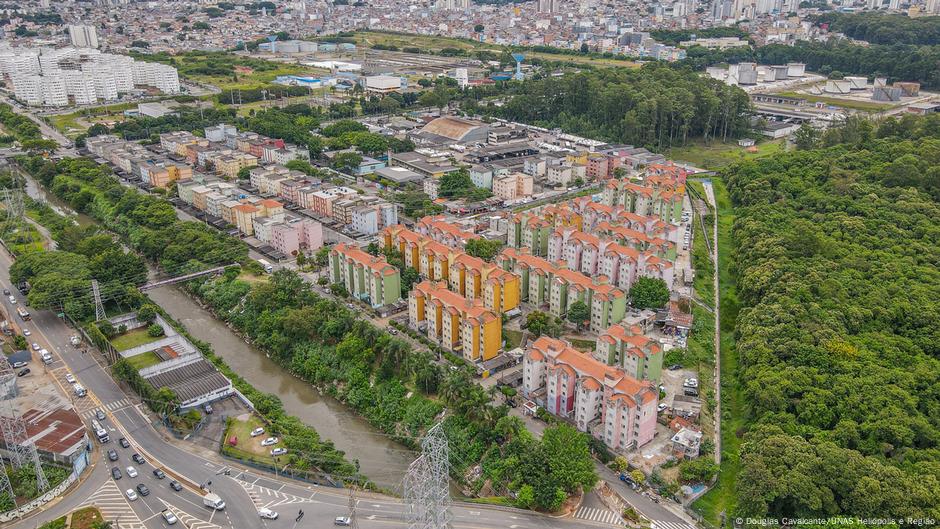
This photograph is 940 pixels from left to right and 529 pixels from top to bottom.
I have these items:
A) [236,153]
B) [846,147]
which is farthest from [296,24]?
[846,147]

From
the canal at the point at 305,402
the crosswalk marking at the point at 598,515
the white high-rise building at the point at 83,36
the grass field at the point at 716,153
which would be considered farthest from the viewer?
the white high-rise building at the point at 83,36

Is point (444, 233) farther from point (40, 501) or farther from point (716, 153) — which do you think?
point (716, 153)

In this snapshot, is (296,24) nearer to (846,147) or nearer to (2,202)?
(2,202)

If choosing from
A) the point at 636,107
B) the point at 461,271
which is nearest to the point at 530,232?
the point at 461,271

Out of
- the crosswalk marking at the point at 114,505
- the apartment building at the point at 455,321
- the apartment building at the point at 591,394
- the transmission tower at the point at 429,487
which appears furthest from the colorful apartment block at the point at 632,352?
the crosswalk marking at the point at 114,505

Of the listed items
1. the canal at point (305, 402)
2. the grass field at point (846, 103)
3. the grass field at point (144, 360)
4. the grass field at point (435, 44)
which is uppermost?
the grass field at point (435, 44)

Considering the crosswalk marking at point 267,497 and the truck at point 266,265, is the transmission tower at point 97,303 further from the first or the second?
the crosswalk marking at point 267,497

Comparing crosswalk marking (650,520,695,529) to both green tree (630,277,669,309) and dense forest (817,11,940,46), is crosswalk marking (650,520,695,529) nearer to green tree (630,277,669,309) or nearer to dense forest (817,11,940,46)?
green tree (630,277,669,309)
